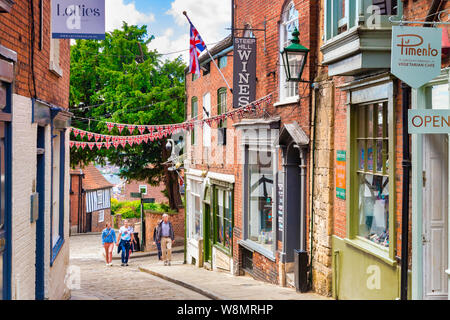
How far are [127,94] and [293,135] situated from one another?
67.3 feet

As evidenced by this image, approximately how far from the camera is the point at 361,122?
880 centimetres

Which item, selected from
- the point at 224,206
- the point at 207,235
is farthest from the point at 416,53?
the point at 207,235

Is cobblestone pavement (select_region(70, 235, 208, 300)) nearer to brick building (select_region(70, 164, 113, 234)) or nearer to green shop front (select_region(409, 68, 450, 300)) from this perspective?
green shop front (select_region(409, 68, 450, 300))

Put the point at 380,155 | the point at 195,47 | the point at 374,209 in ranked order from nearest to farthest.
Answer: the point at 380,155 < the point at 374,209 < the point at 195,47

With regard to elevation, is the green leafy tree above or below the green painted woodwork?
above

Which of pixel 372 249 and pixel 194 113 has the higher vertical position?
pixel 194 113

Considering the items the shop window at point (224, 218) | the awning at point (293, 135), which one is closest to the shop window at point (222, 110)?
the shop window at point (224, 218)

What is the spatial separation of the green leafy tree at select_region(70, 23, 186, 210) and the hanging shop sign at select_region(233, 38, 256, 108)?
1574 cm

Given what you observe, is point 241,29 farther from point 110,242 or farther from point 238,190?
point 110,242

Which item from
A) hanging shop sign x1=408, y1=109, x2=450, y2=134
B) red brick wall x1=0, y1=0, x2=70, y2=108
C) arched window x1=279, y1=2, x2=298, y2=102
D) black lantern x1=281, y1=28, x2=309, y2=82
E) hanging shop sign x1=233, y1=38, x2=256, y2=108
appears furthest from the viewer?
hanging shop sign x1=233, y1=38, x2=256, y2=108

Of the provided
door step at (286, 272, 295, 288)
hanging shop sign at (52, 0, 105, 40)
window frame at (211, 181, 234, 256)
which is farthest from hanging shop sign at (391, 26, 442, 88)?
window frame at (211, 181, 234, 256)

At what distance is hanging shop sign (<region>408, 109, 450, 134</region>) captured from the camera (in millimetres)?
5672

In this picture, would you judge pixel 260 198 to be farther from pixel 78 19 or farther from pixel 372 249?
pixel 78 19

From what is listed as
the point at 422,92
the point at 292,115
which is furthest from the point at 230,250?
the point at 422,92
